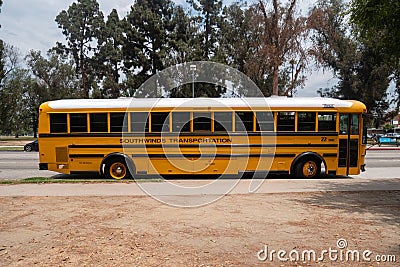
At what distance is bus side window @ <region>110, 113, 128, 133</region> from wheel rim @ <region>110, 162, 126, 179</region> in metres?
1.23

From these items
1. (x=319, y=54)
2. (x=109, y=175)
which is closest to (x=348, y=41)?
(x=319, y=54)

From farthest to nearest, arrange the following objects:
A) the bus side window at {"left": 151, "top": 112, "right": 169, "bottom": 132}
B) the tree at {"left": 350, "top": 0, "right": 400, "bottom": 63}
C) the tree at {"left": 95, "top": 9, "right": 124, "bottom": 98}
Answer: the tree at {"left": 95, "top": 9, "right": 124, "bottom": 98} < the bus side window at {"left": 151, "top": 112, "right": 169, "bottom": 132} < the tree at {"left": 350, "top": 0, "right": 400, "bottom": 63}

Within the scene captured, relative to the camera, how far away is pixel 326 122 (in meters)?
12.3

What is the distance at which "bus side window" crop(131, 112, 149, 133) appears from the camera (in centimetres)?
1217

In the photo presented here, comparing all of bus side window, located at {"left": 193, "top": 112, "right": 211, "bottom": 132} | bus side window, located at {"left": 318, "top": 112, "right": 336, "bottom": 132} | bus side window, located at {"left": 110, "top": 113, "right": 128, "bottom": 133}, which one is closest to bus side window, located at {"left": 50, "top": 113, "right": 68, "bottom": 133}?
bus side window, located at {"left": 110, "top": 113, "right": 128, "bottom": 133}

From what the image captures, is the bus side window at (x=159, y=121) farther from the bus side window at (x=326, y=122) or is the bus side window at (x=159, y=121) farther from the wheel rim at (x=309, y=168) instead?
the bus side window at (x=326, y=122)

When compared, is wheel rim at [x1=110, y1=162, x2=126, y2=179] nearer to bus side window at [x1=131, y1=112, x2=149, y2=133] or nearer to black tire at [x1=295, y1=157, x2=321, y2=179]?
bus side window at [x1=131, y1=112, x2=149, y2=133]

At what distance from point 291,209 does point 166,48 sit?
30300 millimetres

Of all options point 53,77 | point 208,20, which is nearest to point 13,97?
point 53,77

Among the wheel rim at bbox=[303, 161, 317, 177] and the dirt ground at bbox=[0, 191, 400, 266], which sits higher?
the wheel rim at bbox=[303, 161, 317, 177]

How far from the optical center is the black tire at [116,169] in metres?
12.5

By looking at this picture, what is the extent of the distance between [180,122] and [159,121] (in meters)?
0.72

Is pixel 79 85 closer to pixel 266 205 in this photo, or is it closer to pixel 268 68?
pixel 268 68

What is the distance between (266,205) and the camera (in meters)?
7.93
